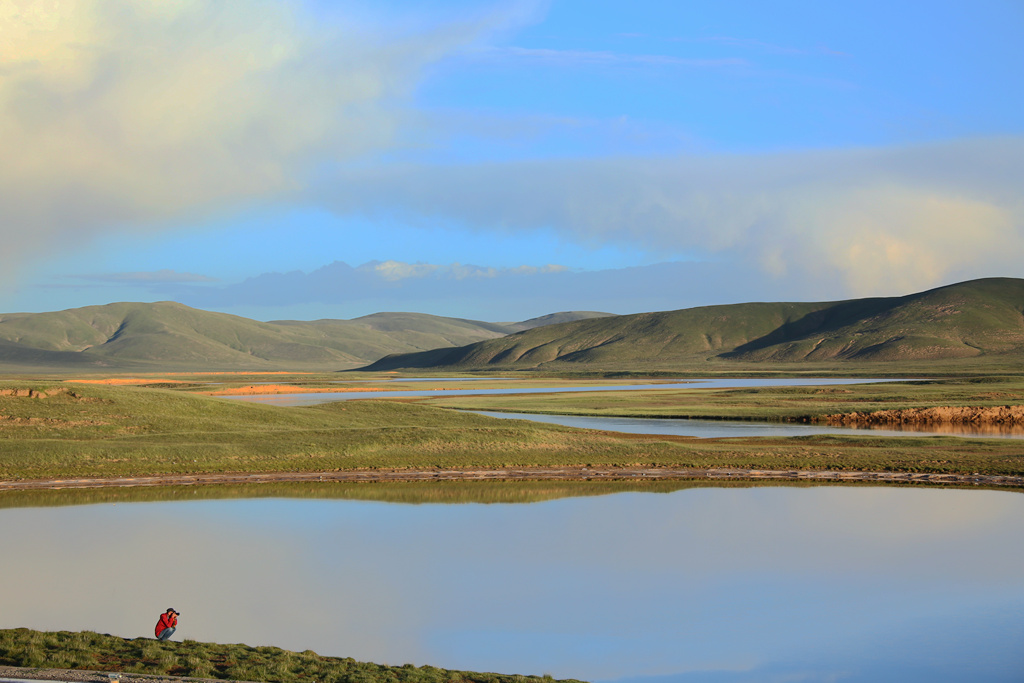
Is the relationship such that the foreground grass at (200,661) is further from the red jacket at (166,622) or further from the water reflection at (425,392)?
the water reflection at (425,392)

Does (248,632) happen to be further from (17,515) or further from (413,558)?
(17,515)

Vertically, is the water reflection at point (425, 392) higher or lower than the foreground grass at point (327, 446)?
higher

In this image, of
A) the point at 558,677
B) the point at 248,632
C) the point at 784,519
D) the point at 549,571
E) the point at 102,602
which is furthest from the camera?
the point at 784,519

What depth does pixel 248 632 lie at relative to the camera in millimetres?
15992

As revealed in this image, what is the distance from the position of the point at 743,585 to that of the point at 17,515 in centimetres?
2221

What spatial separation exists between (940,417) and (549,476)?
45042 mm

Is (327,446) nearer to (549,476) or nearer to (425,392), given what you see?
(549,476)

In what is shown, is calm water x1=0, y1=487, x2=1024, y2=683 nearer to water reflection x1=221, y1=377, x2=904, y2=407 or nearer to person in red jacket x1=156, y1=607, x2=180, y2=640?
person in red jacket x1=156, y1=607, x2=180, y2=640

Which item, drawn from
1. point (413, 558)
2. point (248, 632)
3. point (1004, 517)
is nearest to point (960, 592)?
point (1004, 517)

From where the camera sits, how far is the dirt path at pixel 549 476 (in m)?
34.4

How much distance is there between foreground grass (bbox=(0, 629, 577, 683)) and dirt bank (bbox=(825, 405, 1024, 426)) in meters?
59.8

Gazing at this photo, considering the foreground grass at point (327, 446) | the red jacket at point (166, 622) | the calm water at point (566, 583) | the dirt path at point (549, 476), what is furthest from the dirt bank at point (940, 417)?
the red jacket at point (166, 622)

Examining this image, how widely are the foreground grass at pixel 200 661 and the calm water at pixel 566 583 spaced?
1.17 meters

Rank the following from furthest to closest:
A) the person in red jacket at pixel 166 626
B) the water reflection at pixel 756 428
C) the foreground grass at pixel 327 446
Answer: the water reflection at pixel 756 428, the foreground grass at pixel 327 446, the person in red jacket at pixel 166 626
